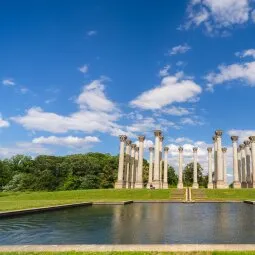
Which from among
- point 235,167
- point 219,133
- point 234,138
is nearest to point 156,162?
point 219,133

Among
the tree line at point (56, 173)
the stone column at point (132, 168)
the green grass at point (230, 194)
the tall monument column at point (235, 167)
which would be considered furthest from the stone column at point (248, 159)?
the tree line at point (56, 173)

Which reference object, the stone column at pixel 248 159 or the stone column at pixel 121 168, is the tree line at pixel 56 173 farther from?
the stone column at pixel 248 159

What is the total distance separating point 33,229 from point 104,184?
95046 mm

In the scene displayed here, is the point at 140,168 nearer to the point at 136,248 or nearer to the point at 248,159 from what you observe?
the point at 248,159

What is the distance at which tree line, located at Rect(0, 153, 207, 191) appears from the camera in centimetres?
10644

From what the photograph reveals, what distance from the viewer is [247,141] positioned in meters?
79.8

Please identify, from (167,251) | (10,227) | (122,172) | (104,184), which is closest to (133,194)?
(122,172)

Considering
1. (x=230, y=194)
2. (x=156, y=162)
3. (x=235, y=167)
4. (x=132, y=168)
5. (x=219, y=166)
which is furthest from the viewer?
(x=132, y=168)

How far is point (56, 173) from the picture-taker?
11419 cm

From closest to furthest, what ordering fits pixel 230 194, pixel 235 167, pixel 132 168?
pixel 230 194 < pixel 235 167 < pixel 132 168

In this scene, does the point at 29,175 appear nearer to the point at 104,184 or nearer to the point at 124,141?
the point at 104,184

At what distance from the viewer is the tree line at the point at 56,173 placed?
106438 mm

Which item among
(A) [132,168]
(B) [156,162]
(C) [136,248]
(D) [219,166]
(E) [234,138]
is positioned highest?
(E) [234,138]

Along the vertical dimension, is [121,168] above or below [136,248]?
above
